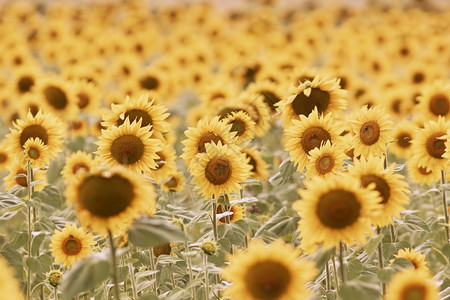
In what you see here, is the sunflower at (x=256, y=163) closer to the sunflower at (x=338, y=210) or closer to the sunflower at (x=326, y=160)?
the sunflower at (x=326, y=160)

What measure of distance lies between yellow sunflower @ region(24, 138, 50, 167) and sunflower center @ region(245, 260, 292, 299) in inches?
67.8

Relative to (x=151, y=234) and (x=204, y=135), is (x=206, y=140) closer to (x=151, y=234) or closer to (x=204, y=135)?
(x=204, y=135)

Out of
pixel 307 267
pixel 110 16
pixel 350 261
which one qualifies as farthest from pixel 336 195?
pixel 110 16

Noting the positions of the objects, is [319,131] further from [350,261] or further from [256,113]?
[256,113]

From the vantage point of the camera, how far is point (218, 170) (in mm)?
3068

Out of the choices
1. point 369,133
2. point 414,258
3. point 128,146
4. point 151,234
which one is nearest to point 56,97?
point 128,146

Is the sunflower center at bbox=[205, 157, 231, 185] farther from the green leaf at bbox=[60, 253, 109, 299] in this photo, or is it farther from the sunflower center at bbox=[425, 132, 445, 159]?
the sunflower center at bbox=[425, 132, 445, 159]

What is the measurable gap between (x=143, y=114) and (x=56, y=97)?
9.02 feet

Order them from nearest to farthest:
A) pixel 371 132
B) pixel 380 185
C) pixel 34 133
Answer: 1. pixel 380 185
2. pixel 371 132
3. pixel 34 133

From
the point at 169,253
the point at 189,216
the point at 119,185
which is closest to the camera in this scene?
the point at 119,185

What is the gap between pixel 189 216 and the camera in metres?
3.68

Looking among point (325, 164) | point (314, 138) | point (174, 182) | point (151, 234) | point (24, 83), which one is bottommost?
point (151, 234)

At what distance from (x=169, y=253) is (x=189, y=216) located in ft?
1.11

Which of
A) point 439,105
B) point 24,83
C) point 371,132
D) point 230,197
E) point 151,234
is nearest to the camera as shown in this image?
point 151,234
